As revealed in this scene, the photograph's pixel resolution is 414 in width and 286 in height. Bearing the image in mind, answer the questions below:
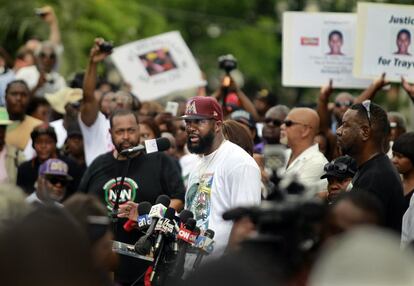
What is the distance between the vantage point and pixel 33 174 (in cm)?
1199

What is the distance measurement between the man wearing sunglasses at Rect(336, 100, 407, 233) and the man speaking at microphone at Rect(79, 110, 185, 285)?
6.04 feet

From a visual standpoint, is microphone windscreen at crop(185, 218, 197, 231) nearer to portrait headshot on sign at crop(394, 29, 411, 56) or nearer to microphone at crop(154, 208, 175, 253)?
microphone at crop(154, 208, 175, 253)

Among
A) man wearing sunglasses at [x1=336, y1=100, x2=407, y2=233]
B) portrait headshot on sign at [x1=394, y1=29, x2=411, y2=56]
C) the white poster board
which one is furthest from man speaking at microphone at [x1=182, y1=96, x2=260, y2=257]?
the white poster board

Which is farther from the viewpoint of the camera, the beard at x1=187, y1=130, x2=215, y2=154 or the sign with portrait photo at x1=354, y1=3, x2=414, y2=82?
the sign with portrait photo at x1=354, y1=3, x2=414, y2=82

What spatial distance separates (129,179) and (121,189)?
18cm

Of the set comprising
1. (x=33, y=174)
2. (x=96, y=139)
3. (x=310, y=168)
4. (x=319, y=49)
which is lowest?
(x=33, y=174)

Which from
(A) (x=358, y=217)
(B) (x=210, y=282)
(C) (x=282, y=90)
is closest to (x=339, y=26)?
(A) (x=358, y=217)

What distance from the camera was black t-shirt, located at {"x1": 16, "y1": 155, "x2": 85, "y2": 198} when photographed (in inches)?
463

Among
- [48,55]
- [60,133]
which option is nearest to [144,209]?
[60,133]

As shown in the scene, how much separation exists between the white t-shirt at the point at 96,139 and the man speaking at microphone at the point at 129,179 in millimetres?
1581

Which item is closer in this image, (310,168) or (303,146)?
(310,168)

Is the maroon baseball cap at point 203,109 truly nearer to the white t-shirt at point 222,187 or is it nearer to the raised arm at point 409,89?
the white t-shirt at point 222,187

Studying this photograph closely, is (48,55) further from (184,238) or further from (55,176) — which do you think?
(184,238)

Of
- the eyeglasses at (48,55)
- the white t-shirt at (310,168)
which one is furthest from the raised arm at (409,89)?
the eyeglasses at (48,55)
